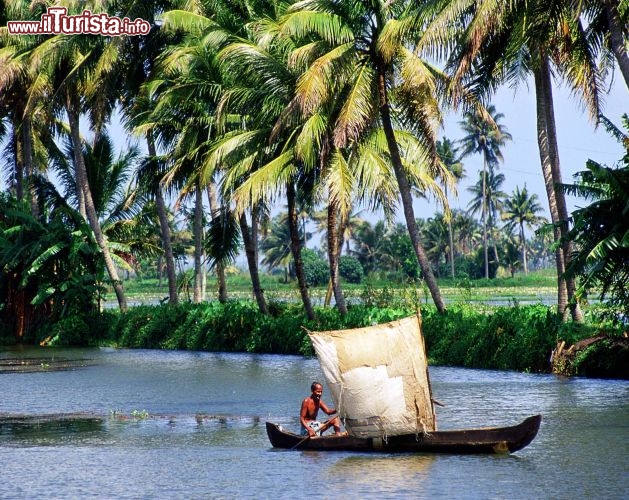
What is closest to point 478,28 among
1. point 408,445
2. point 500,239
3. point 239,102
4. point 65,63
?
point 408,445

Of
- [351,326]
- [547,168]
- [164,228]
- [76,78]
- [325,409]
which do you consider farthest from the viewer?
[164,228]

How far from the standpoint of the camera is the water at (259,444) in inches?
575

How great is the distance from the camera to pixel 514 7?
23500 millimetres

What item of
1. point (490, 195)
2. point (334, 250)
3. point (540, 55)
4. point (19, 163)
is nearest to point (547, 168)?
point (540, 55)

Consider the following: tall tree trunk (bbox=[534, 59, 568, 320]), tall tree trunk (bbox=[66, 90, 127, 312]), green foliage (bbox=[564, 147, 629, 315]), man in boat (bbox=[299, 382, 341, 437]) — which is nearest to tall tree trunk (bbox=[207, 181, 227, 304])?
tall tree trunk (bbox=[66, 90, 127, 312])

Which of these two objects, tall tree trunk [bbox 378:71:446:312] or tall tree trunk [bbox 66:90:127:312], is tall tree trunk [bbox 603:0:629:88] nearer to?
tall tree trunk [bbox 378:71:446:312]

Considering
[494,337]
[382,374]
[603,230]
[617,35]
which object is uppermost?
[617,35]

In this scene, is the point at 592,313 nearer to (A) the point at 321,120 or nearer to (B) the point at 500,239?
(A) the point at 321,120

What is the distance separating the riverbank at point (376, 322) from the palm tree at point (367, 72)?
6.13ft

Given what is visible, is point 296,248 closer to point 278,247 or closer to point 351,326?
point 351,326

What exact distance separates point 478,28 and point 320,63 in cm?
505

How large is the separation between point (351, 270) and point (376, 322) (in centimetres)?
7571

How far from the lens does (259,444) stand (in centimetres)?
1809

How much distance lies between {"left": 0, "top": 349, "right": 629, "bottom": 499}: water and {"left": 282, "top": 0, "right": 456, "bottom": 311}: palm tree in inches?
236
